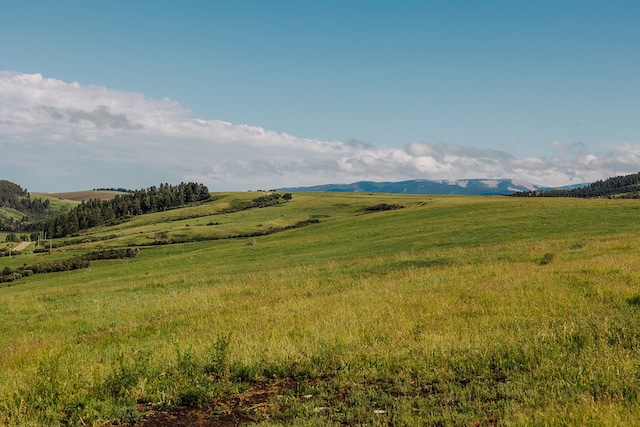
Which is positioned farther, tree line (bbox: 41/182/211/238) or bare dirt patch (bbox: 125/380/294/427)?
tree line (bbox: 41/182/211/238)

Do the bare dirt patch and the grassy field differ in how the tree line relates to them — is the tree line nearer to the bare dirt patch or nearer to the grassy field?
the grassy field

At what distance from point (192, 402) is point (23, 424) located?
2.71 meters

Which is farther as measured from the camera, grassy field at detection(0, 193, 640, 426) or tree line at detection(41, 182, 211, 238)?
tree line at detection(41, 182, 211, 238)

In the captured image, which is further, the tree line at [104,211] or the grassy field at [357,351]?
the tree line at [104,211]

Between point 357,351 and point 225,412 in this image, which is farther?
point 357,351

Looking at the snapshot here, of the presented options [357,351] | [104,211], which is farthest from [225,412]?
[104,211]

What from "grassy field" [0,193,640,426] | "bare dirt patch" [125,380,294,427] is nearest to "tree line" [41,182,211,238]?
"grassy field" [0,193,640,426]

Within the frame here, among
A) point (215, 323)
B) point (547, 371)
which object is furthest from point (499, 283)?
point (215, 323)

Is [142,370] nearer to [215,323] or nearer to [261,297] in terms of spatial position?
[215,323]

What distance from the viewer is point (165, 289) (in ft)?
97.0

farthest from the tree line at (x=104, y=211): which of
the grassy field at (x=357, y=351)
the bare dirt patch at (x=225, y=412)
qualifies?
the bare dirt patch at (x=225, y=412)

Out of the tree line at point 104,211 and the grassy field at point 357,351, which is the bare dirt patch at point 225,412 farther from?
the tree line at point 104,211

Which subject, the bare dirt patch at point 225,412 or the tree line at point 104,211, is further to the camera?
the tree line at point 104,211

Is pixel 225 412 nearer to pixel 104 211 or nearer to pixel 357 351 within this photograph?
pixel 357 351
